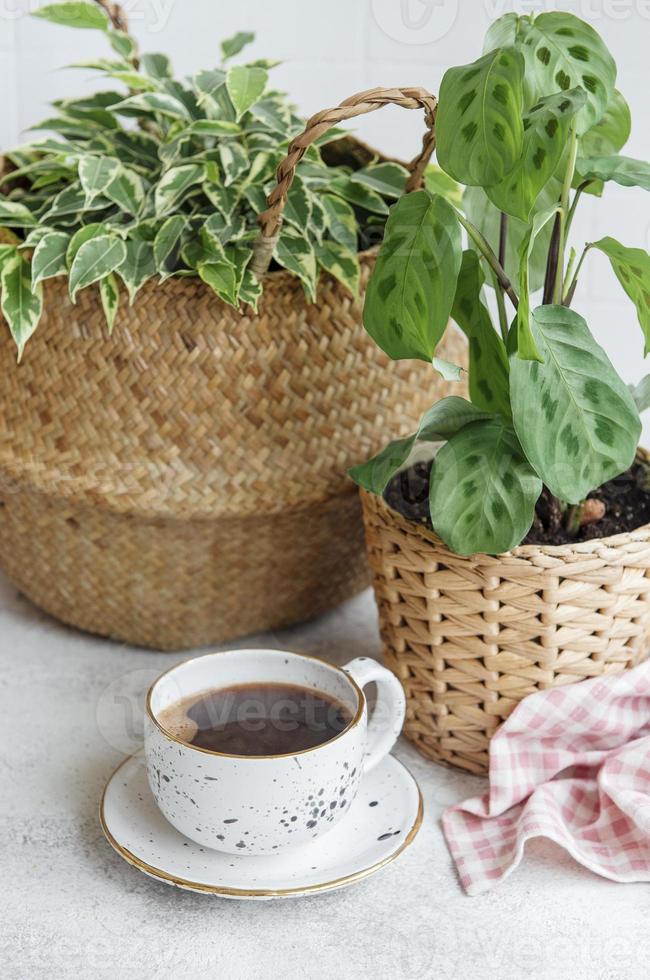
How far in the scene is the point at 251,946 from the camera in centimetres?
70

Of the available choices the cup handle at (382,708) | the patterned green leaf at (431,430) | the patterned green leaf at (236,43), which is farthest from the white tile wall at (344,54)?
the cup handle at (382,708)

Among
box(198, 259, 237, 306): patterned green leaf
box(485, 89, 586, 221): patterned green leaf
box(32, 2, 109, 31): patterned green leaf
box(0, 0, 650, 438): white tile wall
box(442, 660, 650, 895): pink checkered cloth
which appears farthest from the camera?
box(0, 0, 650, 438): white tile wall

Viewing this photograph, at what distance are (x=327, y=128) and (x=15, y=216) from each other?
0.36m

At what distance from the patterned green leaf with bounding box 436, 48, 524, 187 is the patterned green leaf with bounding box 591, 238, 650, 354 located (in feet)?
0.40

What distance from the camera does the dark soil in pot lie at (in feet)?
2.76

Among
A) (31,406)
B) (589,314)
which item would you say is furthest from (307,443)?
(589,314)

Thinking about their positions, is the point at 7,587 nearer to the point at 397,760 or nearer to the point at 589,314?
the point at 397,760

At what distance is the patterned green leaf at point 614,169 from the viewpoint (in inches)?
29.1

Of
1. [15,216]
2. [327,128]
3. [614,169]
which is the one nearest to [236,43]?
[15,216]

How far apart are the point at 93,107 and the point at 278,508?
1.57 feet

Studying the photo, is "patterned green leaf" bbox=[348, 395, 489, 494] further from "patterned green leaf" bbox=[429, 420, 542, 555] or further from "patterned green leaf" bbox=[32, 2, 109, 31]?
"patterned green leaf" bbox=[32, 2, 109, 31]

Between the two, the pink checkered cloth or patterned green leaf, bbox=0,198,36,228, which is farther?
patterned green leaf, bbox=0,198,36,228

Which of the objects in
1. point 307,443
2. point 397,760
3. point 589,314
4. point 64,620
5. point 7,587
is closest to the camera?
point 397,760

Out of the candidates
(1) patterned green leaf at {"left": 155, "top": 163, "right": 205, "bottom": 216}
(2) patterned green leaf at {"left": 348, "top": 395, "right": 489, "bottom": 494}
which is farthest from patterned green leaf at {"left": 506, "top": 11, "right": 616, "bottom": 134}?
(1) patterned green leaf at {"left": 155, "top": 163, "right": 205, "bottom": 216}
